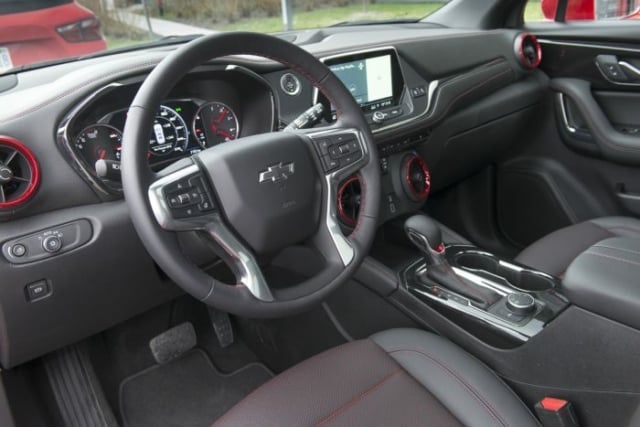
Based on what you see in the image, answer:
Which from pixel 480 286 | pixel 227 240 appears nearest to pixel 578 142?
pixel 480 286

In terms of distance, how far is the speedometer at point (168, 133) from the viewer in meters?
1.35

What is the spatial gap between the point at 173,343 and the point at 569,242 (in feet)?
4.28

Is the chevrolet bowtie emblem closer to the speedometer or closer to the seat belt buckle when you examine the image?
the speedometer

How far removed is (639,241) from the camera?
1408 millimetres

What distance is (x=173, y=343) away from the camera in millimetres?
1966

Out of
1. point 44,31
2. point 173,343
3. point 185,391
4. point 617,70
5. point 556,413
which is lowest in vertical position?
point 185,391

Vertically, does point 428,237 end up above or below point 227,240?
below

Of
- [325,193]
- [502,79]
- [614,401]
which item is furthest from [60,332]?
[502,79]

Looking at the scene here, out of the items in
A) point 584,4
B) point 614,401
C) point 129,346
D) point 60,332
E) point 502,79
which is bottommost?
point 129,346

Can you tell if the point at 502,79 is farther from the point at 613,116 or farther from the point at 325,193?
the point at 325,193

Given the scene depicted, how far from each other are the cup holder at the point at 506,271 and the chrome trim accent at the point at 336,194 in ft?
1.72

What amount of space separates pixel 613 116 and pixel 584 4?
504 millimetres

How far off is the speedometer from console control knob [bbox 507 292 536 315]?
86 cm

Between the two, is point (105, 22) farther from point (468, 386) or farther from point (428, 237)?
point (468, 386)
